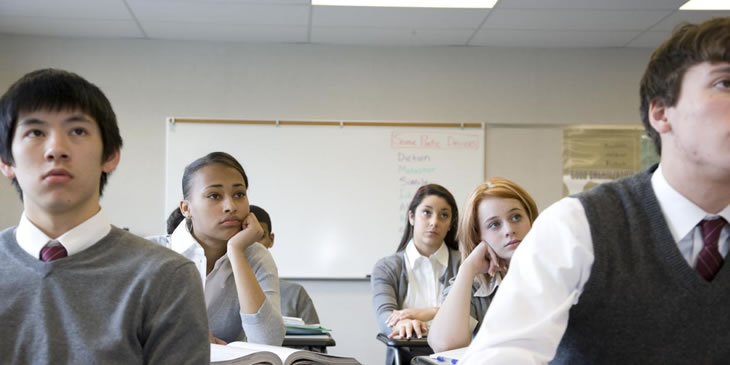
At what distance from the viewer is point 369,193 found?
17.2 feet

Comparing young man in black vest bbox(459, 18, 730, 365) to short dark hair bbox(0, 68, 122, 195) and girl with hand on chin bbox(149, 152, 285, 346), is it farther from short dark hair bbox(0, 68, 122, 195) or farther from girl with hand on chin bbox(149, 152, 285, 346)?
girl with hand on chin bbox(149, 152, 285, 346)

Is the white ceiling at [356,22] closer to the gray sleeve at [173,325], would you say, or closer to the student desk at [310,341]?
the student desk at [310,341]

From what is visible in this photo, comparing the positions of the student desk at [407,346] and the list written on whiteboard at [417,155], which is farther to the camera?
the list written on whiteboard at [417,155]

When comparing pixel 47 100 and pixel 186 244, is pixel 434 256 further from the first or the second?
pixel 47 100

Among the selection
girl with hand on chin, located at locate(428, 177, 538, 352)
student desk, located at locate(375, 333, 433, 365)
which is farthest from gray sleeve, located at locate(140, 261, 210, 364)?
student desk, located at locate(375, 333, 433, 365)

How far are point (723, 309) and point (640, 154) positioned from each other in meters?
4.59

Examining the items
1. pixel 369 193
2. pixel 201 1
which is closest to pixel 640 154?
pixel 369 193

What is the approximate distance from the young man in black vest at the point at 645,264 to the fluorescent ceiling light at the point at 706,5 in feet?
11.8

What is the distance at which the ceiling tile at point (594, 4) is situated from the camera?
4.34 meters

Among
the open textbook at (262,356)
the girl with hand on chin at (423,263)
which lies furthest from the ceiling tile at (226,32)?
the open textbook at (262,356)

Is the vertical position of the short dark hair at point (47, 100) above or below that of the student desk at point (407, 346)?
above

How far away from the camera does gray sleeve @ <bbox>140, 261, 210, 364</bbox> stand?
119 cm

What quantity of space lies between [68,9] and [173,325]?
3.94m

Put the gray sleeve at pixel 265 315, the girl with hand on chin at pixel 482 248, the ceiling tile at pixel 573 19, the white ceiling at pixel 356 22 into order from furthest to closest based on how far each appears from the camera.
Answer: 1. the ceiling tile at pixel 573 19
2. the white ceiling at pixel 356 22
3. the girl with hand on chin at pixel 482 248
4. the gray sleeve at pixel 265 315
